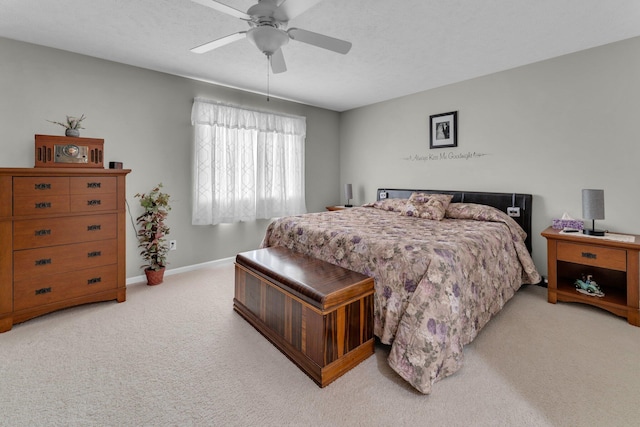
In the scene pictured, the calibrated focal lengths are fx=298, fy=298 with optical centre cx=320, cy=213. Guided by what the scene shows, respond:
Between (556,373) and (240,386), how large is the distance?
6.18ft

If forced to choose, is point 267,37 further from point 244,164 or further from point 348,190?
point 348,190

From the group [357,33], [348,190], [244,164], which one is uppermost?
[357,33]

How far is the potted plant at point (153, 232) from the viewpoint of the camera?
3342mm

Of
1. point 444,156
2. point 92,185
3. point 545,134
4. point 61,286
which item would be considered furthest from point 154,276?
point 545,134

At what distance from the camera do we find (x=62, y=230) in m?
2.54

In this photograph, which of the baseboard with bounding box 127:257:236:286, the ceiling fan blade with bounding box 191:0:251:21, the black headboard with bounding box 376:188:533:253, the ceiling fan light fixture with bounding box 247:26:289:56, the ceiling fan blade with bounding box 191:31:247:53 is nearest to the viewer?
the ceiling fan blade with bounding box 191:0:251:21

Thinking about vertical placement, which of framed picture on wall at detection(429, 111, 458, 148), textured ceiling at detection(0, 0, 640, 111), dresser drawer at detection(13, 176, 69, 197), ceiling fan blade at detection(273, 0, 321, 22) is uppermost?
textured ceiling at detection(0, 0, 640, 111)

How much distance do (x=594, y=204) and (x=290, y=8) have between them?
2.88 meters

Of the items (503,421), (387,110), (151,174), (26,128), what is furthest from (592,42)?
(26,128)

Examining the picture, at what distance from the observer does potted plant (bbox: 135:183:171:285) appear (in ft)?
11.0

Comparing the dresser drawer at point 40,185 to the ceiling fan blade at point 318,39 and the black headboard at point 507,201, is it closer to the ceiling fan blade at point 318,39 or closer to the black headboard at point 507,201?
the ceiling fan blade at point 318,39

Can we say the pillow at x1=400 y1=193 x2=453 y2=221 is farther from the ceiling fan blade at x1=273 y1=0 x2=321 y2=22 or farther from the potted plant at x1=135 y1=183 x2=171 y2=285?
the potted plant at x1=135 y1=183 x2=171 y2=285

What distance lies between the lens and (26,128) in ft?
9.13

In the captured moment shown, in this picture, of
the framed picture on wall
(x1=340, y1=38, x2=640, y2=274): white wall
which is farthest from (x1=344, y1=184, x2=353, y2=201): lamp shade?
the framed picture on wall
